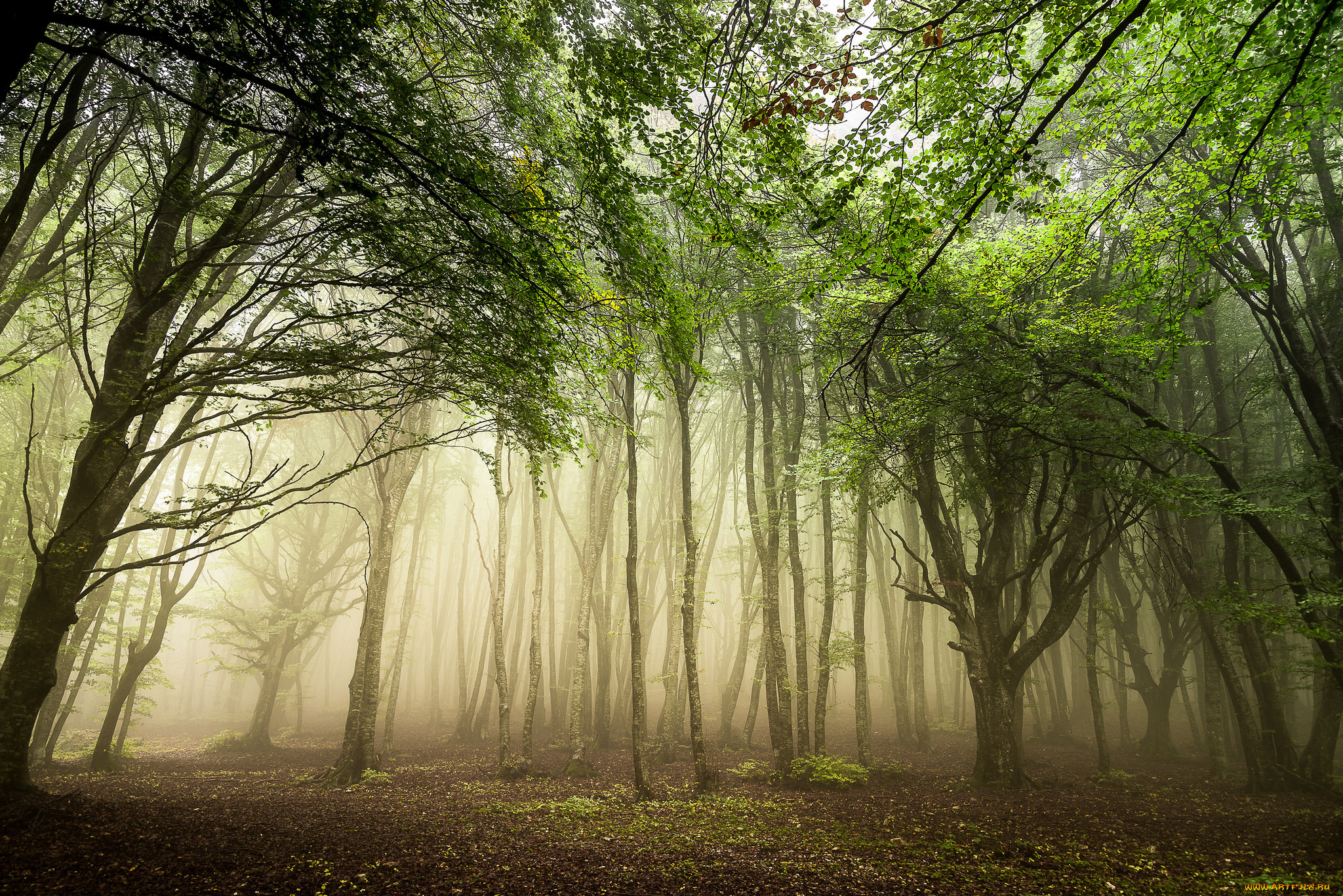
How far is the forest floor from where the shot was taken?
4258 millimetres

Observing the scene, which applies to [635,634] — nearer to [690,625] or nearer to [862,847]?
[690,625]

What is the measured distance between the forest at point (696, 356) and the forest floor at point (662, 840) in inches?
3.1

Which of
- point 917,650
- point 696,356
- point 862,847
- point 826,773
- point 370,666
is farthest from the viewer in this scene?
point 917,650

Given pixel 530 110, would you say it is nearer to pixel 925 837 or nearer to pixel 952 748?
pixel 925 837

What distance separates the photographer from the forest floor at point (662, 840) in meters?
4.26

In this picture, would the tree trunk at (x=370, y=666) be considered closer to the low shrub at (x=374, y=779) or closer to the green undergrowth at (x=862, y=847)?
the low shrub at (x=374, y=779)

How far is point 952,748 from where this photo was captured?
16500mm

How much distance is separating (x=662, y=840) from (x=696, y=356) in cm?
1031

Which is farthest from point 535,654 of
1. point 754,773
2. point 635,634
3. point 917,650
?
point 917,650

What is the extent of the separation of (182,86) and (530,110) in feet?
12.5

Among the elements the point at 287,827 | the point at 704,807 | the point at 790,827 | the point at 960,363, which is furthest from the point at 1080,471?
the point at 287,827

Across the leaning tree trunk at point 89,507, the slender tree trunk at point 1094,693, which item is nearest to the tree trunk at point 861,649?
the slender tree trunk at point 1094,693

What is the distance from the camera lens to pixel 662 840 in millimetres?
6324

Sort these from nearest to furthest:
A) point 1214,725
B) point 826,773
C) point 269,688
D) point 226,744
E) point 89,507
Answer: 1. point 89,507
2. point 826,773
3. point 1214,725
4. point 226,744
5. point 269,688
